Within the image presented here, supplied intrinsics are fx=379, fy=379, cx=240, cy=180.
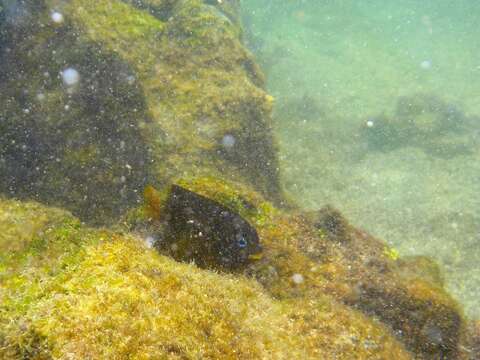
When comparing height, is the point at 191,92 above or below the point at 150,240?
below

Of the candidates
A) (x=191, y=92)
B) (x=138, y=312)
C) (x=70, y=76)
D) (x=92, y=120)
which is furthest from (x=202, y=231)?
(x=70, y=76)

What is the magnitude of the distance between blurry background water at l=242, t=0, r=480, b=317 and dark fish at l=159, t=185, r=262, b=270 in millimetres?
6298

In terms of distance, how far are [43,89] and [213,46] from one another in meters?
3.69

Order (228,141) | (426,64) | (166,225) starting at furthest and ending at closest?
(426,64)
(228,141)
(166,225)

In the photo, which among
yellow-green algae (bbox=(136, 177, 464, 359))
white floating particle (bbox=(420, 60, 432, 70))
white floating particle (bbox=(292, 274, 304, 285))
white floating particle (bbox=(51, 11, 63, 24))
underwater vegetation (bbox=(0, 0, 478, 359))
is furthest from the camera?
white floating particle (bbox=(420, 60, 432, 70))

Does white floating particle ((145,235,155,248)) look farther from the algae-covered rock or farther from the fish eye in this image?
the algae-covered rock

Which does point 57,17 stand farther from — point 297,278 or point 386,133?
point 386,133

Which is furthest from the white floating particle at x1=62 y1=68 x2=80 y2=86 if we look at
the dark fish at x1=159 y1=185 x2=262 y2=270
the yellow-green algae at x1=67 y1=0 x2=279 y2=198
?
the dark fish at x1=159 y1=185 x2=262 y2=270

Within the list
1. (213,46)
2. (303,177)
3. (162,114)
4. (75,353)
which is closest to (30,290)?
(75,353)

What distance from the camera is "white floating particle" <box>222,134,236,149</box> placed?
283 inches

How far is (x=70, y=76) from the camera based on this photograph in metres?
6.59

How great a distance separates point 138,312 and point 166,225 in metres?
1.70

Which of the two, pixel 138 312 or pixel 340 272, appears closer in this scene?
pixel 138 312

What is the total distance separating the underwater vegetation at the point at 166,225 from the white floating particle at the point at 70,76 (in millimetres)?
25
